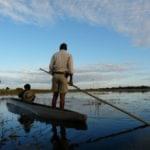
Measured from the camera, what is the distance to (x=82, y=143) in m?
7.77

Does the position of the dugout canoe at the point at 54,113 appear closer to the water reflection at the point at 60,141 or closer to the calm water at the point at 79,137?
the calm water at the point at 79,137

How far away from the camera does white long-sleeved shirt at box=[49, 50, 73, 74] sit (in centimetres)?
1295

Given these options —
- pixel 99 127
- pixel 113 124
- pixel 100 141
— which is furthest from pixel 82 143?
pixel 113 124

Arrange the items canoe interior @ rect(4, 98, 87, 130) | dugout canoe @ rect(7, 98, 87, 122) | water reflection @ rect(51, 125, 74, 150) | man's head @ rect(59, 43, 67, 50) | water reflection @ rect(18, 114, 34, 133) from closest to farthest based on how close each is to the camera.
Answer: water reflection @ rect(51, 125, 74, 150)
water reflection @ rect(18, 114, 34, 133)
canoe interior @ rect(4, 98, 87, 130)
dugout canoe @ rect(7, 98, 87, 122)
man's head @ rect(59, 43, 67, 50)

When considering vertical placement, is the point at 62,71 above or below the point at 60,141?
above

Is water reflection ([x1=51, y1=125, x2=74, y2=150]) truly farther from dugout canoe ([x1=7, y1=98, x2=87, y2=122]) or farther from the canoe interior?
dugout canoe ([x1=7, y1=98, x2=87, y2=122])

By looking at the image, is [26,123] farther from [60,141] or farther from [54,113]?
[60,141]

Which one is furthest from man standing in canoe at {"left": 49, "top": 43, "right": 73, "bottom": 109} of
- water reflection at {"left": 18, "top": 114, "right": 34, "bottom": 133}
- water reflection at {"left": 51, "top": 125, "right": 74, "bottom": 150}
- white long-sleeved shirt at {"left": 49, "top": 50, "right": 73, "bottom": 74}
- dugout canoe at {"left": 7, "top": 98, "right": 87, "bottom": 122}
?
water reflection at {"left": 51, "top": 125, "right": 74, "bottom": 150}

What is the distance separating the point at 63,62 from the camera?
12.9m

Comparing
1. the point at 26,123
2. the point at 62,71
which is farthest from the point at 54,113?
the point at 62,71

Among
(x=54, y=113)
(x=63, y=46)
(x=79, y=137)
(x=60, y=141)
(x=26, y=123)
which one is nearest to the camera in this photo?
(x=60, y=141)

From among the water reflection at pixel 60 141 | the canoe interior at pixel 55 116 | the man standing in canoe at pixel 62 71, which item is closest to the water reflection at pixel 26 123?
the canoe interior at pixel 55 116

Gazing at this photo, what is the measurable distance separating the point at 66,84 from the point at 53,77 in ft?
1.69

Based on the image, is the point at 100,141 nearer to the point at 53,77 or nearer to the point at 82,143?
the point at 82,143
